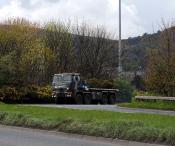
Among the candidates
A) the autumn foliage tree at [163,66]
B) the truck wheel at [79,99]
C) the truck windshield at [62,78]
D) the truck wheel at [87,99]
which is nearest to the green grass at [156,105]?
the autumn foliage tree at [163,66]

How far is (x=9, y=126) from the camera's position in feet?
71.4

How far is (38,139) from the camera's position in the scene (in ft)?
56.3

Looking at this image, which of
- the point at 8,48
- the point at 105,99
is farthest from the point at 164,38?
the point at 8,48

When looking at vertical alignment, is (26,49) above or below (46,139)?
above

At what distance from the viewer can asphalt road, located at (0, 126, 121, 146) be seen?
15.9 m

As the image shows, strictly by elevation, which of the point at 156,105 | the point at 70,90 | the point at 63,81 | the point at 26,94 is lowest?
the point at 156,105

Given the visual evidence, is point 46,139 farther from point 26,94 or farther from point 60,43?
point 60,43

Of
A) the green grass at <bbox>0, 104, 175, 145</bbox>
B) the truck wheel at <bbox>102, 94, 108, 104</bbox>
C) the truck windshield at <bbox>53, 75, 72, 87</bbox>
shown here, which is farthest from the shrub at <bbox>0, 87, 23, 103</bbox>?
the green grass at <bbox>0, 104, 175, 145</bbox>

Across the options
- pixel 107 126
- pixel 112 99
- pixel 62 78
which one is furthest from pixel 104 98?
pixel 107 126

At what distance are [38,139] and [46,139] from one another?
253 millimetres

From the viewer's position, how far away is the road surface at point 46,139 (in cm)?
1587

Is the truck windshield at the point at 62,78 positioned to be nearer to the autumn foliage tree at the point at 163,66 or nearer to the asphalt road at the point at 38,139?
the autumn foliage tree at the point at 163,66

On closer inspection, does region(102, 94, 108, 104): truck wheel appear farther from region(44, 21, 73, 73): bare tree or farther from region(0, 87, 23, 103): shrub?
region(44, 21, 73, 73): bare tree

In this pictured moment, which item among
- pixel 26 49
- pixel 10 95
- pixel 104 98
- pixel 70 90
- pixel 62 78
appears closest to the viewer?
pixel 70 90
